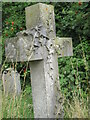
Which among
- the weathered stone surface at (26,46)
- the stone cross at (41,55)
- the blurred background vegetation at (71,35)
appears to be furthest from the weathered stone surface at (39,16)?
the blurred background vegetation at (71,35)

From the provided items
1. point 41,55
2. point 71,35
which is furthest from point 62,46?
point 71,35

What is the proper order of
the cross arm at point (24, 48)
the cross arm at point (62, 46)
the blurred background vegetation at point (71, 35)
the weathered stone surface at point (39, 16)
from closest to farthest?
the cross arm at point (24, 48) → the weathered stone surface at point (39, 16) → the cross arm at point (62, 46) → the blurred background vegetation at point (71, 35)

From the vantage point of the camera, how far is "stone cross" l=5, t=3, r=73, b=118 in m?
2.60

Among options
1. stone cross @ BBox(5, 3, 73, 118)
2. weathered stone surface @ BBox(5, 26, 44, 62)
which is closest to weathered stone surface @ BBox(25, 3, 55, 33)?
stone cross @ BBox(5, 3, 73, 118)

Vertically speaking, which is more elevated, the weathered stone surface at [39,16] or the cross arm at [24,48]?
the weathered stone surface at [39,16]

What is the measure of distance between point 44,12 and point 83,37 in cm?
197

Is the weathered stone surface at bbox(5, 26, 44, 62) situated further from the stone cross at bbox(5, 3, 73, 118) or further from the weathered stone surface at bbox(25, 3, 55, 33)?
the weathered stone surface at bbox(25, 3, 55, 33)

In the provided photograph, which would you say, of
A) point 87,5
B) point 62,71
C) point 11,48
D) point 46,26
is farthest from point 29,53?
point 87,5

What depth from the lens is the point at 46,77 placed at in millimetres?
A: 2689

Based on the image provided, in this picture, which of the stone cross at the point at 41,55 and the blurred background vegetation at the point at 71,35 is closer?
the stone cross at the point at 41,55

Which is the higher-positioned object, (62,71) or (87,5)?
(87,5)

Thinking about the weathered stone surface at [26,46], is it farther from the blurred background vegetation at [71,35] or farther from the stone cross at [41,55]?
the blurred background vegetation at [71,35]

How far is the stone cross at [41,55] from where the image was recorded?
2.60m

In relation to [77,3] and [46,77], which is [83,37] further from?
[46,77]
